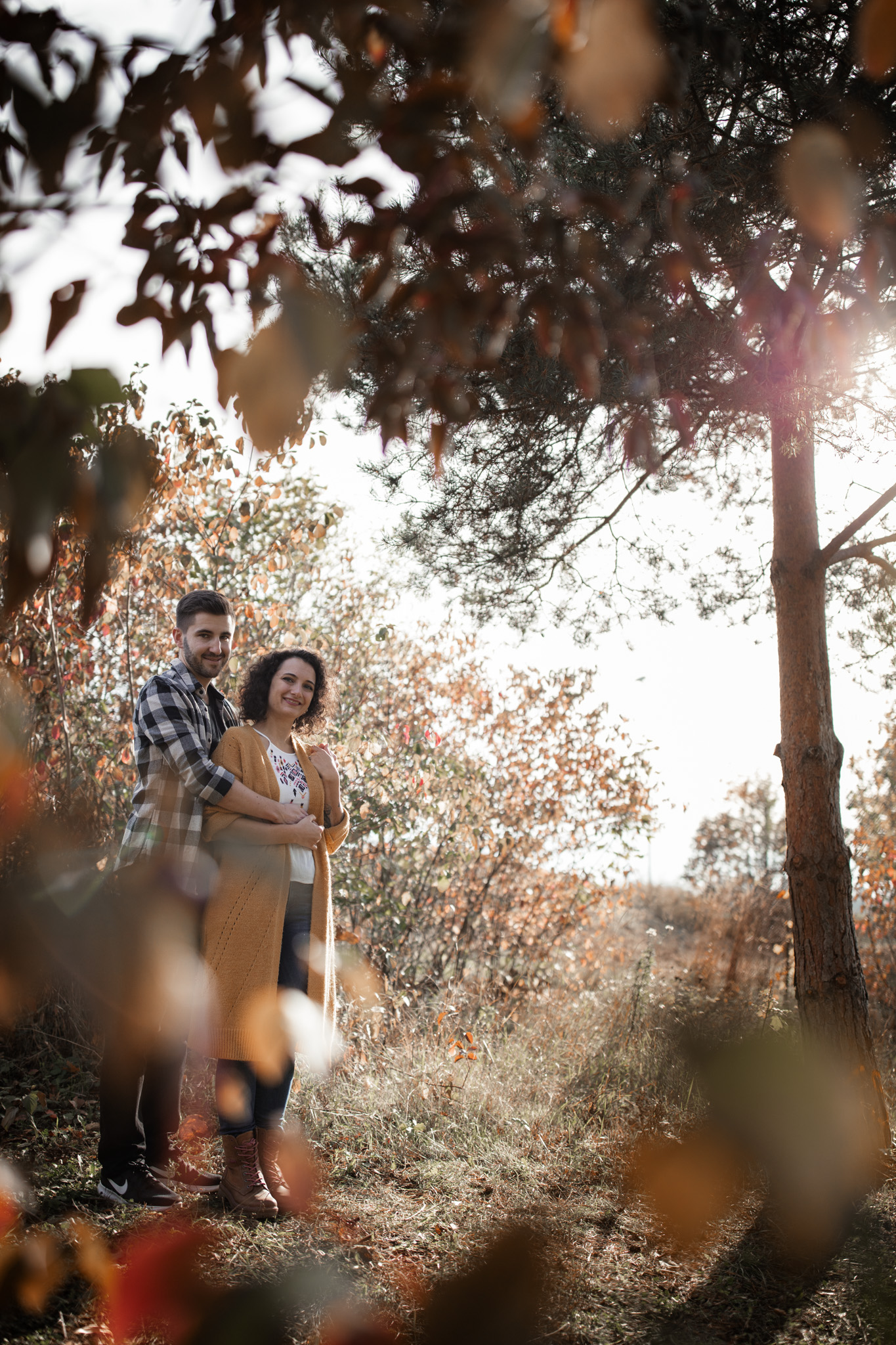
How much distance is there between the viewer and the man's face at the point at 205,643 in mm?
2709

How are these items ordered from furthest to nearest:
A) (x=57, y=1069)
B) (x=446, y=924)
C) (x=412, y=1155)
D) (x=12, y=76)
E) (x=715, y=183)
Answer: (x=446, y=924) < (x=57, y=1069) < (x=715, y=183) < (x=412, y=1155) < (x=12, y=76)

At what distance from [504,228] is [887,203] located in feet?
10.6

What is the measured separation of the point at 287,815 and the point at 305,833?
8cm

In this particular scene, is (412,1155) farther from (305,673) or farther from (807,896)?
(807,896)

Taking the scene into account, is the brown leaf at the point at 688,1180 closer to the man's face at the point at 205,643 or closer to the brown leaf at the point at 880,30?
the man's face at the point at 205,643

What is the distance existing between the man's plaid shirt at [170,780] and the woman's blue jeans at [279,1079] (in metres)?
0.34

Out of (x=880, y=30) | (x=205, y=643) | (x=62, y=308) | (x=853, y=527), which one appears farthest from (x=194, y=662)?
(x=853, y=527)

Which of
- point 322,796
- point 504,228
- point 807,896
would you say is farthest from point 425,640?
point 504,228

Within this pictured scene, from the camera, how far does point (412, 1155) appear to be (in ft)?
10.6

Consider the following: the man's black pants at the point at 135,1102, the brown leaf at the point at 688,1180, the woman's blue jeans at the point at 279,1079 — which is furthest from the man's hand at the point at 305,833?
the brown leaf at the point at 688,1180

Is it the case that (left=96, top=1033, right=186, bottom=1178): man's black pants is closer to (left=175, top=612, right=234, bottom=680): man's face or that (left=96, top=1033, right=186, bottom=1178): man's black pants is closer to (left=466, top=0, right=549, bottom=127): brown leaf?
(left=175, top=612, right=234, bottom=680): man's face

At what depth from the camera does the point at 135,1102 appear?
2.54 m

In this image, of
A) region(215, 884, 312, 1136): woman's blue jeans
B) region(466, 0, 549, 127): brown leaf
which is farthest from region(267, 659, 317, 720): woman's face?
region(466, 0, 549, 127): brown leaf

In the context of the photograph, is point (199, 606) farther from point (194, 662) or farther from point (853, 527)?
point (853, 527)
